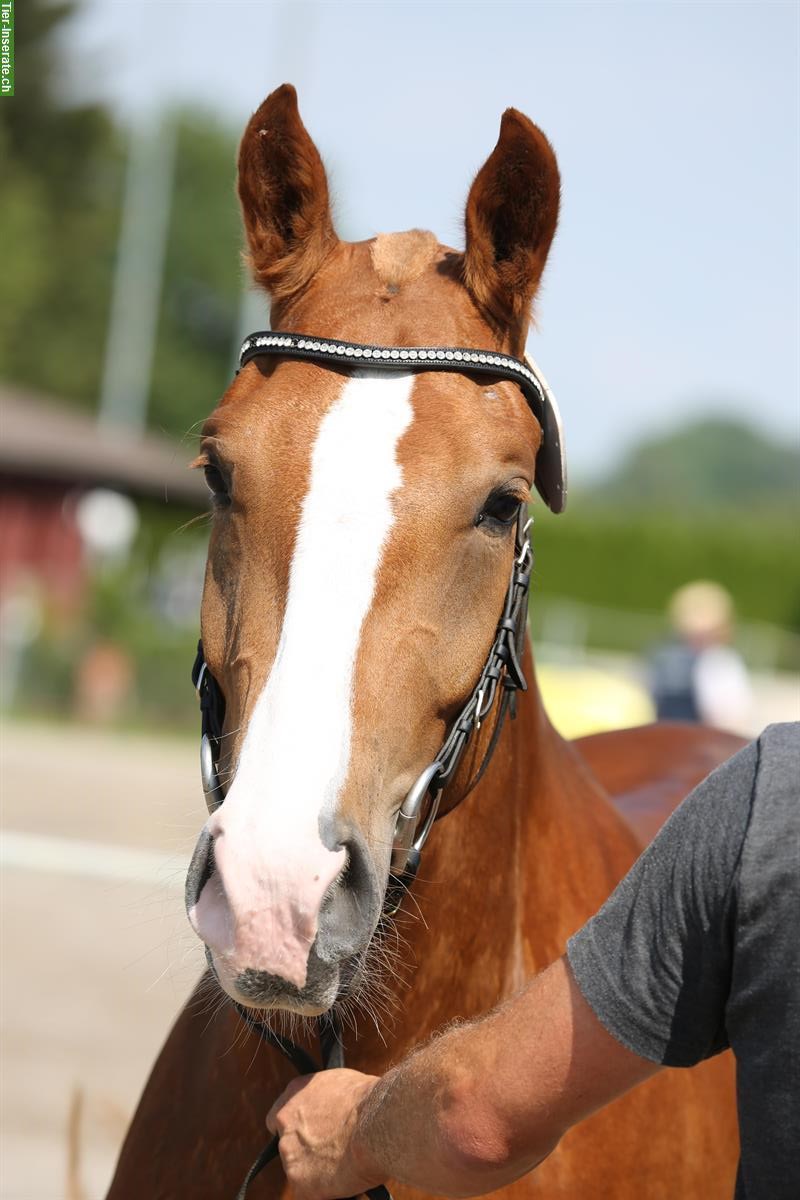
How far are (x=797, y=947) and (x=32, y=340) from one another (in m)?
49.7

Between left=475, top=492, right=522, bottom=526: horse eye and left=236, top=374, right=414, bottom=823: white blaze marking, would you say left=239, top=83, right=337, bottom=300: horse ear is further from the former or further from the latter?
left=475, top=492, right=522, bottom=526: horse eye

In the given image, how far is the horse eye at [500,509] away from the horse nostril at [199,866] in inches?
29.7

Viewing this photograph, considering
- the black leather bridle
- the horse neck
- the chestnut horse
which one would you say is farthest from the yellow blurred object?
the black leather bridle

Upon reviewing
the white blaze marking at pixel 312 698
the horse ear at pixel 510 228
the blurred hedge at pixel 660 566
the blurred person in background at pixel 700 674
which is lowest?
the blurred hedge at pixel 660 566

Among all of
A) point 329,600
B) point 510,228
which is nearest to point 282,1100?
point 329,600

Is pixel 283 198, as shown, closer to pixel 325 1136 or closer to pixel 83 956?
pixel 325 1136

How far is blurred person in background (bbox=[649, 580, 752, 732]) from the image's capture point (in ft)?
31.3

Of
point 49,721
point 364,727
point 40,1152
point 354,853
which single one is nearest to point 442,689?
point 364,727

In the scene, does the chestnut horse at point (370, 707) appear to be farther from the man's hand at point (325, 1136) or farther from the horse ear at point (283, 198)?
the man's hand at point (325, 1136)

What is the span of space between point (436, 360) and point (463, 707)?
24.3 inches

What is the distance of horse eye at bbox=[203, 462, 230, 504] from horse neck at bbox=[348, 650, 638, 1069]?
2.31 ft

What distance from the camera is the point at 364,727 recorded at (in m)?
2.14

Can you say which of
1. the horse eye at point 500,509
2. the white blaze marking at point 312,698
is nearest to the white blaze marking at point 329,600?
the white blaze marking at point 312,698

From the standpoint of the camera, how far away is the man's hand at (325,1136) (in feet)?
7.01
